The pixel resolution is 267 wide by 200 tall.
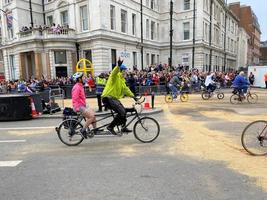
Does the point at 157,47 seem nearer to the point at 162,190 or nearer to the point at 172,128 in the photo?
the point at 172,128

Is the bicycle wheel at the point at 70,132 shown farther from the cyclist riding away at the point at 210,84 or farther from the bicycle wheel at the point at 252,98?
the cyclist riding away at the point at 210,84

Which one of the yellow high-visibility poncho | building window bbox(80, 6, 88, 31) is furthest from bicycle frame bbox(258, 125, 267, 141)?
building window bbox(80, 6, 88, 31)

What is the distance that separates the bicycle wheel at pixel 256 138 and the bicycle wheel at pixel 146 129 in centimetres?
227

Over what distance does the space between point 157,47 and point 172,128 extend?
115ft

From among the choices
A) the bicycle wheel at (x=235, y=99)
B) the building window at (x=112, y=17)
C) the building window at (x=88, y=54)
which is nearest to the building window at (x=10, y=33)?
the building window at (x=88, y=54)

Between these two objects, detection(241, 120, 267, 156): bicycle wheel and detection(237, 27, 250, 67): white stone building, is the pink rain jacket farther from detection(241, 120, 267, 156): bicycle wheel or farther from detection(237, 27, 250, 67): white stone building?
detection(237, 27, 250, 67): white stone building

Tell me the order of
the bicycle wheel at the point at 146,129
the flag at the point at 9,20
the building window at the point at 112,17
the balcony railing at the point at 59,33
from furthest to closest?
the flag at the point at 9,20, the building window at the point at 112,17, the balcony railing at the point at 59,33, the bicycle wheel at the point at 146,129

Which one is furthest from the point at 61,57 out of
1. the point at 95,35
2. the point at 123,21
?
the point at 123,21

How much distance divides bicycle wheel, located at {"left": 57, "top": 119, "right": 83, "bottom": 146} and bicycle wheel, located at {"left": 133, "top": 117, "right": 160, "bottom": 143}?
1.50 metres

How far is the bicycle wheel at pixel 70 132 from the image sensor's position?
7.29m

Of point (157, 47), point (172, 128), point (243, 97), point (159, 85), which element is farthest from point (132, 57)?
point (172, 128)

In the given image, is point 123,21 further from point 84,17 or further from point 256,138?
point 256,138

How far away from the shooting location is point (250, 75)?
31.5 metres

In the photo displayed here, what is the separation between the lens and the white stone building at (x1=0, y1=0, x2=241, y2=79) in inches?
1198
